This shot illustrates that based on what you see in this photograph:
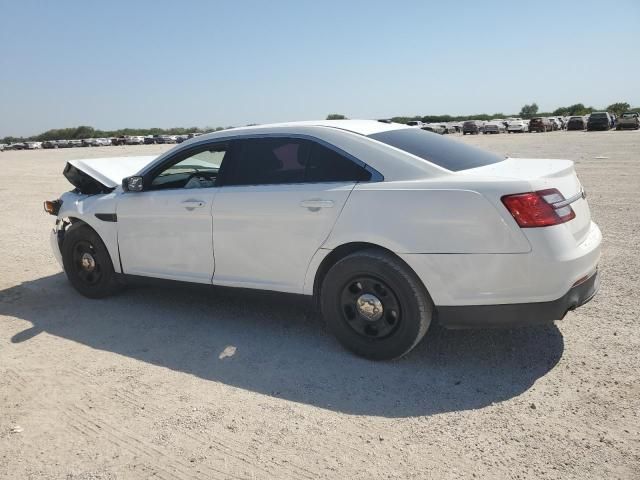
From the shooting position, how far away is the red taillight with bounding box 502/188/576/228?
3.17 metres

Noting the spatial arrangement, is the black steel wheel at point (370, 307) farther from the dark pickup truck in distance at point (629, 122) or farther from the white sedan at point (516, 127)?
the white sedan at point (516, 127)

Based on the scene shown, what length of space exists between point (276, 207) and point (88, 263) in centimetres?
246

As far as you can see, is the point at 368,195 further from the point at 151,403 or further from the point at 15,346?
the point at 15,346

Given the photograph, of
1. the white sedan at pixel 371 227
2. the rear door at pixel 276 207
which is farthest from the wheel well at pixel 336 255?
the rear door at pixel 276 207

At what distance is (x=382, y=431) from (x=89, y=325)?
299cm

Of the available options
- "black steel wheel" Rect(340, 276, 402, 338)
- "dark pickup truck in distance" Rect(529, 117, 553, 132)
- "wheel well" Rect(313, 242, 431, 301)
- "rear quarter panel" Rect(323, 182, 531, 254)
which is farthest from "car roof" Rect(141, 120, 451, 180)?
"dark pickup truck in distance" Rect(529, 117, 553, 132)

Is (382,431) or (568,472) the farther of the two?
(382,431)

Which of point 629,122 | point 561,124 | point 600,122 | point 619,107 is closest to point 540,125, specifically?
point 561,124

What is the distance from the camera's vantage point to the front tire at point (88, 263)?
523 cm

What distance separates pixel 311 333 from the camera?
4.33 meters

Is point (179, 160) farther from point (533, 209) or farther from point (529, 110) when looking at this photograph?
point (529, 110)

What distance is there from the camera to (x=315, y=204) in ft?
12.6

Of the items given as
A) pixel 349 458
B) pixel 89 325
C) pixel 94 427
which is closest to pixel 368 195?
pixel 349 458

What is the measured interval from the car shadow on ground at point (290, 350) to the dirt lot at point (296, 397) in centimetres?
1
